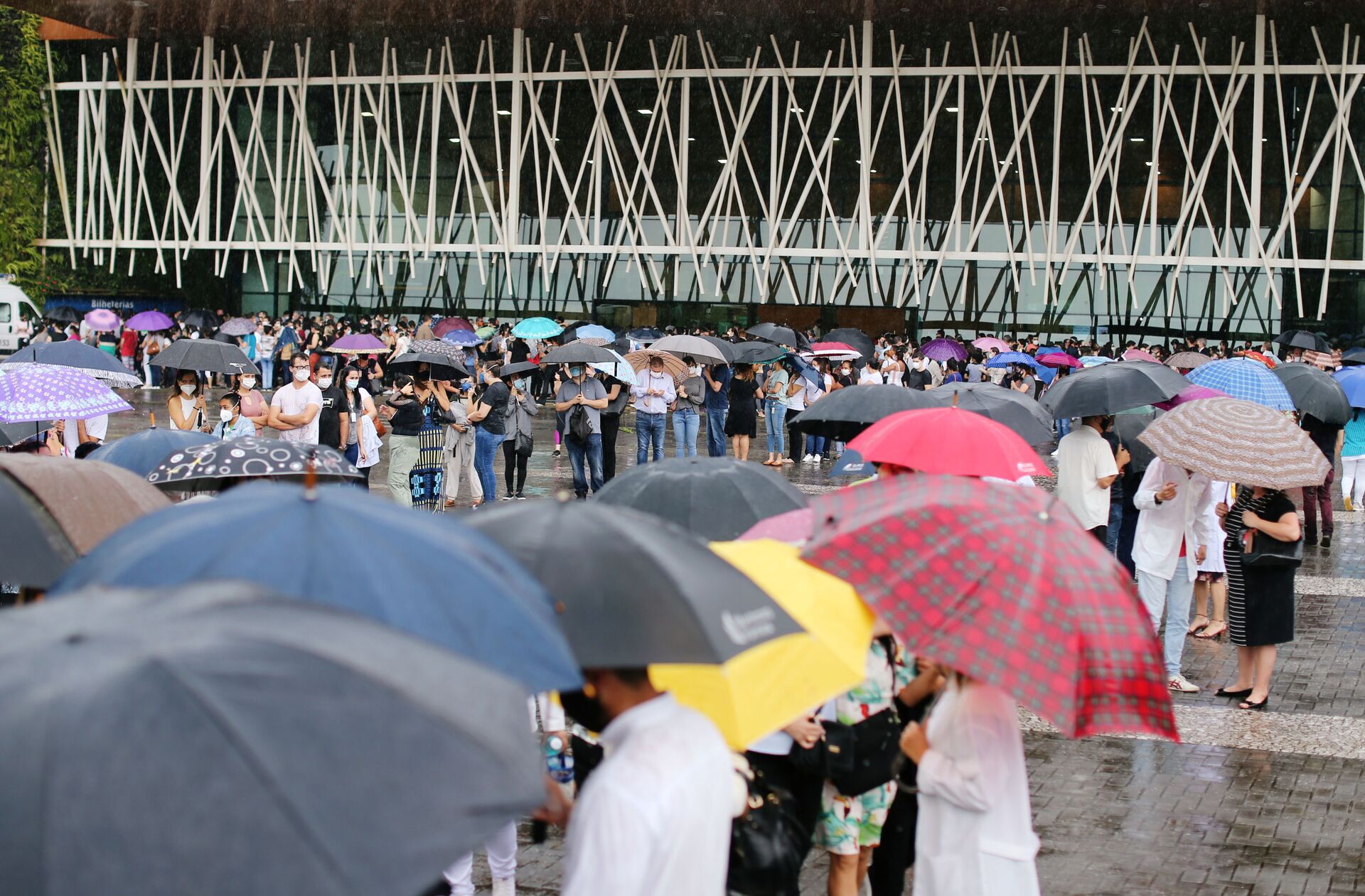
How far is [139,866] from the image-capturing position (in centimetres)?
189

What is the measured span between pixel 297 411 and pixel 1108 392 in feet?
24.6

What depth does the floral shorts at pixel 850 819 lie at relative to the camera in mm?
4668

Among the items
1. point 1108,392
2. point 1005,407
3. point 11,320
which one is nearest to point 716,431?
point 1005,407

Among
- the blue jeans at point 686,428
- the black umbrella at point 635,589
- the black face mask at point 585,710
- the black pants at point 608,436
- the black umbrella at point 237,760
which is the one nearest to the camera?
the black umbrella at point 237,760

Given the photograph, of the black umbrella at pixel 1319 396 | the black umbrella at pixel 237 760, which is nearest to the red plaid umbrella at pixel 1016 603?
the black umbrella at pixel 237 760

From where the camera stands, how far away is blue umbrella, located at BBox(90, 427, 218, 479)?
24.7 feet

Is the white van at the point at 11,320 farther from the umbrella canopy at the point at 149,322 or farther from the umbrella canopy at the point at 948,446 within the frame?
the umbrella canopy at the point at 948,446

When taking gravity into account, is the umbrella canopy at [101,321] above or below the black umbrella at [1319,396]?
below

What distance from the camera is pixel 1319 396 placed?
1355 centimetres

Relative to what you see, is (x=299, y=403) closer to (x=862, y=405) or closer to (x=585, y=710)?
(x=862, y=405)

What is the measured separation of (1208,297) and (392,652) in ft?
114

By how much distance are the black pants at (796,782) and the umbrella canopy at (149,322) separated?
2987cm

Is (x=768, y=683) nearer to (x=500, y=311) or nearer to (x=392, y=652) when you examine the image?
(x=392, y=652)

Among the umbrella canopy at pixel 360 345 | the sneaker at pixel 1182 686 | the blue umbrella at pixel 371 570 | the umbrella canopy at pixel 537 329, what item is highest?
the blue umbrella at pixel 371 570
